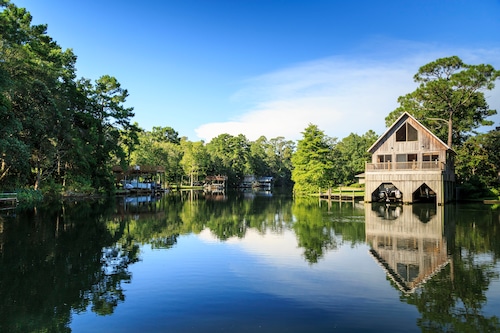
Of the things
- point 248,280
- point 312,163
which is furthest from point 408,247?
point 312,163

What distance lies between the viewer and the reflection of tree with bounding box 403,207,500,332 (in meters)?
7.95

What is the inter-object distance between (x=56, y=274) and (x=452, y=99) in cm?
4927

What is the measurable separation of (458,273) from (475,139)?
135 feet

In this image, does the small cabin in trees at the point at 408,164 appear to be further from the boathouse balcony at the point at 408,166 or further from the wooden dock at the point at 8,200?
the wooden dock at the point at 8,200

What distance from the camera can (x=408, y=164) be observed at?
3625 cm

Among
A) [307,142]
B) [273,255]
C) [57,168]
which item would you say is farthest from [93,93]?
[273,255]

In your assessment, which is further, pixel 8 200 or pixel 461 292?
pixel 8 200

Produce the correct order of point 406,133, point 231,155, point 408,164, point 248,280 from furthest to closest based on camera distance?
point 231,155, point 406,133, point 408,164, point 248,280

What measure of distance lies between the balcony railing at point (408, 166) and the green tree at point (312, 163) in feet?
56.3

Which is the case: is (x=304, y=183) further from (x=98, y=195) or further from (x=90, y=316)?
(x=90, y=316)

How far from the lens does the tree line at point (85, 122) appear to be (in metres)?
32.4

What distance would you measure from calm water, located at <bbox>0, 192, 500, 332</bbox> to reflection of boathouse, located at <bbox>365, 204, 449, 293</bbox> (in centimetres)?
5

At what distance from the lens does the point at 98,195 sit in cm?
4894

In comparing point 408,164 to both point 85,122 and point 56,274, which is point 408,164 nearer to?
point 56,274
